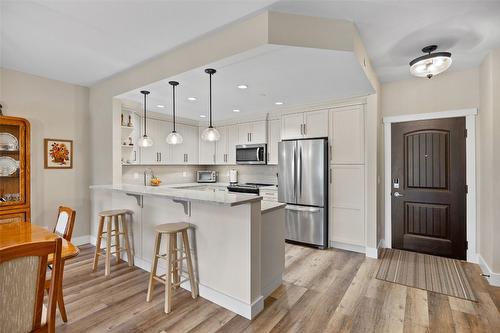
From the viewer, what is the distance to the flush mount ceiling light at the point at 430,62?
8.73ft

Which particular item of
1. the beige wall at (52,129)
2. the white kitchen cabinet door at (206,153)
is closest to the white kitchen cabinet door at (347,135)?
the white kitchen cabinet door at (206,153)

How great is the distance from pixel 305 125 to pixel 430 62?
1.87 m

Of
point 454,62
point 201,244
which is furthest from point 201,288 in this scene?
point 454,62

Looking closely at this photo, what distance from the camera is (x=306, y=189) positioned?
13.2ft

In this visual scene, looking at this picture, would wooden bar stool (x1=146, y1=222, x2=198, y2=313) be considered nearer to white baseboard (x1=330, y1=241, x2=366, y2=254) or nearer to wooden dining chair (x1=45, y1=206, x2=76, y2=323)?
wooden dining chair (x1=45, y1=206, x2=76, y2=323)

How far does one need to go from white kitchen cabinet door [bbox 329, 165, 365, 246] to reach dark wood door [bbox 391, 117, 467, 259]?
63 centimetres

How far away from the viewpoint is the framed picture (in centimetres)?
370

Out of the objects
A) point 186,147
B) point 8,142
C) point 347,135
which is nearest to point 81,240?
point 8,142

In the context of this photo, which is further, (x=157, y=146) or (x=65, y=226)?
(x=157, y=146)

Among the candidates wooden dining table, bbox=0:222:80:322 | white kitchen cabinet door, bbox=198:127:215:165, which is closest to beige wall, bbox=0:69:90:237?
wooden dining table, bbox=0:222:80:322

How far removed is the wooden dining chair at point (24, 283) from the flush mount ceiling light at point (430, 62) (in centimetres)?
365

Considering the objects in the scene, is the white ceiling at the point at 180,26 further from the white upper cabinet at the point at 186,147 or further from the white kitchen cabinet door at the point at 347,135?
the white upper cabinet at the point at 186,147

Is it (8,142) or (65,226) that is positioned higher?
(8,142)

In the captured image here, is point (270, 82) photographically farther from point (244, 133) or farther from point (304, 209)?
point (244, 133)
